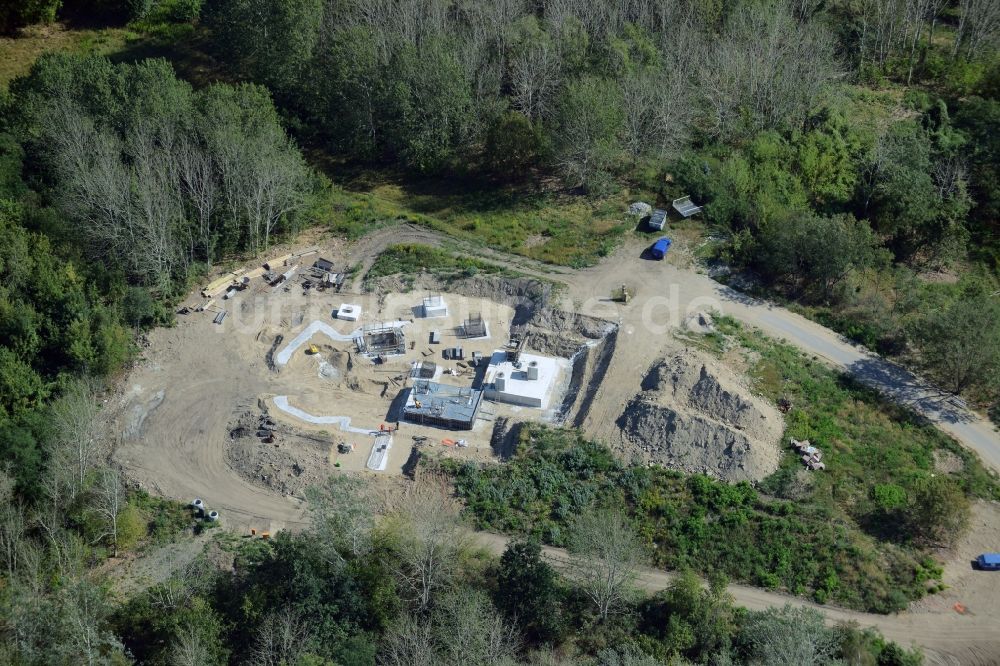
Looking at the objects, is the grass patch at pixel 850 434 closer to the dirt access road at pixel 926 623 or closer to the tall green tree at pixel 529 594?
the dirt access road at pixel 926 623

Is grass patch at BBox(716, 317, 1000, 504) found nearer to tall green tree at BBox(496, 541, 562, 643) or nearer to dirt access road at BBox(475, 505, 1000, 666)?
dirt access road at BBox(475, 505, 1000, 666)

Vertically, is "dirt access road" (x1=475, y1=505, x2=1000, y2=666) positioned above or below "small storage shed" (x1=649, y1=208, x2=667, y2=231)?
below

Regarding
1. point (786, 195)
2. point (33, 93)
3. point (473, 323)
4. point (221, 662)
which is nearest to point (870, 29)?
point (786, 195)

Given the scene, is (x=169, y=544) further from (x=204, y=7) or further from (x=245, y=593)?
(x=204, y=7)

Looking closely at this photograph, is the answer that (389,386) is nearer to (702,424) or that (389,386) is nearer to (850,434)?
(702,424)

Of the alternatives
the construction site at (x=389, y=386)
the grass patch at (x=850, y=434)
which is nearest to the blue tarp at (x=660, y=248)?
the construction site at (x=389, y=386)

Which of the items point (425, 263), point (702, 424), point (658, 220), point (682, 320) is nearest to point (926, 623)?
point (702, 424)

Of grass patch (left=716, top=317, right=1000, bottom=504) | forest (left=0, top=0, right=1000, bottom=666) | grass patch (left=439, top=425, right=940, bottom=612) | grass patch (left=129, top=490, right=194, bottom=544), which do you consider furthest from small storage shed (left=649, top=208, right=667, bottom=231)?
grass patch (left=129, top=490, right=194, bottom=544)
